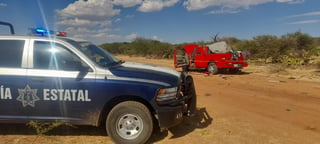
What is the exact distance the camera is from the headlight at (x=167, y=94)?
4.34 metres

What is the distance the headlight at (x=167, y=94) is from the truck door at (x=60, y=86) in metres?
1.11

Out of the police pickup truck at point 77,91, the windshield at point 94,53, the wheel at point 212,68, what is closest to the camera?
the police pickup truck at point 77,91

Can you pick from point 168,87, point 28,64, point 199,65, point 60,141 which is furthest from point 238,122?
point 199,65

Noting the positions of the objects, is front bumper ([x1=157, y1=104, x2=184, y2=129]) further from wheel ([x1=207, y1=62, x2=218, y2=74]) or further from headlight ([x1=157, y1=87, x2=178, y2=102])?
wheel ([x1=207, y1=62, x2=218, y2=74])

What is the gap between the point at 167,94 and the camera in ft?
14.5

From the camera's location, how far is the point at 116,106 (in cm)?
434

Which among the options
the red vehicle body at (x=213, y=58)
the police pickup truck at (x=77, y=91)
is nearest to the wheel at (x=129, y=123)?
the police pickup truck at (x=77, y=91)

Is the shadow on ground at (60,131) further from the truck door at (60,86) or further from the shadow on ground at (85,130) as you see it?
the truck door at (60,86)

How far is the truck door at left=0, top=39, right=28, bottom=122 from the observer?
4305 millimetres

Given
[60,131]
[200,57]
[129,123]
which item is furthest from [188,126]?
[200,57]

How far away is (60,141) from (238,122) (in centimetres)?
369

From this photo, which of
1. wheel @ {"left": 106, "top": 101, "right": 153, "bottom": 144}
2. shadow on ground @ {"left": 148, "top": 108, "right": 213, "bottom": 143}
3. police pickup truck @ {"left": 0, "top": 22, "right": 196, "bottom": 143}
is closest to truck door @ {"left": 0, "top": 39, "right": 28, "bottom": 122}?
police pickup truck @ {"left": 0, "top": 22, "right": 196, "bottom": 143}

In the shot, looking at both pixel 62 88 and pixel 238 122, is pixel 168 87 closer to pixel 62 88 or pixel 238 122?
pixel 62 88

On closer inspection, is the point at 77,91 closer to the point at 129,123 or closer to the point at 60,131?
the point at 129,123
